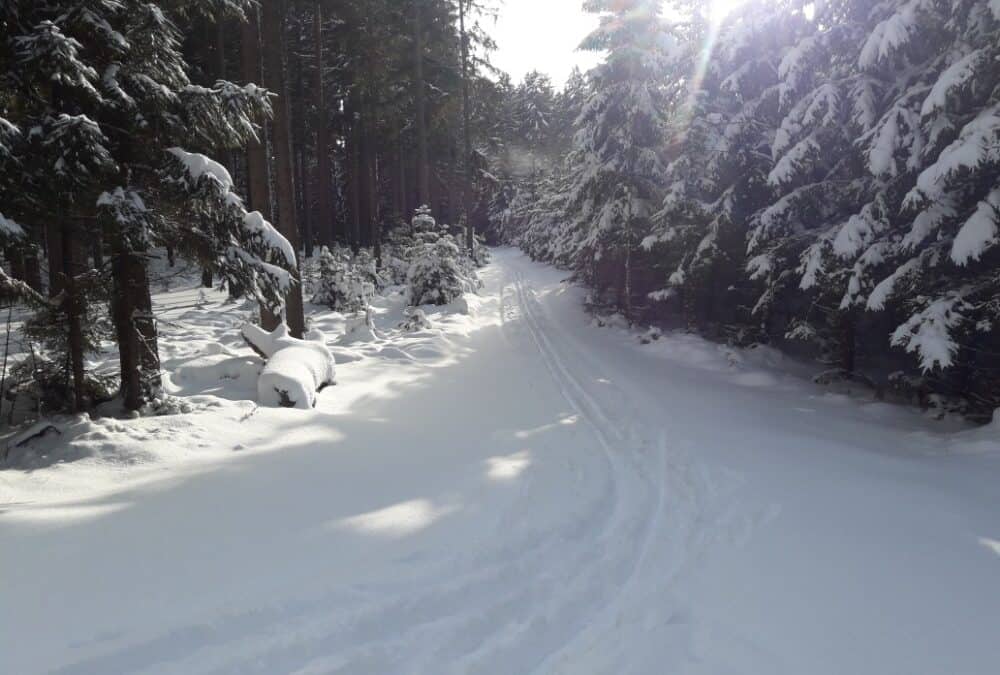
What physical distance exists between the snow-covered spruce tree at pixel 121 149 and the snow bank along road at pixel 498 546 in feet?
5.94

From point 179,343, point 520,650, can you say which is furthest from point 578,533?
point 179,343

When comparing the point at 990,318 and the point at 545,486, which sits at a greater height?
the point at 990,318

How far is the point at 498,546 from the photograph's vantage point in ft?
14.6

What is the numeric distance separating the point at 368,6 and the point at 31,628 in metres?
23.2

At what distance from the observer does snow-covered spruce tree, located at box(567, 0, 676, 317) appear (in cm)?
1625

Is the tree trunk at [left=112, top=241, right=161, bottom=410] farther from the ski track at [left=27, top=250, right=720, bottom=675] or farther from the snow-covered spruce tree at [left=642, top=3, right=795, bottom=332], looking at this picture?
A: the snow-covered spruce tree at [left=642, top=3, right=795, bottom=332]

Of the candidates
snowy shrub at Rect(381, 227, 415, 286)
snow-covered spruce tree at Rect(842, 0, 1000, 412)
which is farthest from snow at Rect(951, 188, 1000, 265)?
snowy shrub at Rect(381, 227, 415, 286)

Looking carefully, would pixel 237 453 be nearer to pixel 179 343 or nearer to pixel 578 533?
pixel 578 533

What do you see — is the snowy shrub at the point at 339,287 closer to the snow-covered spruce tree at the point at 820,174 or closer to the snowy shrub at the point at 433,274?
the snowy shrub at the point at 433,274

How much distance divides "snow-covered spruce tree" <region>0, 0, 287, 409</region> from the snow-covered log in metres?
1.23

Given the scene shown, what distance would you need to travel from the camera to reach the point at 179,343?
11977 millimetres

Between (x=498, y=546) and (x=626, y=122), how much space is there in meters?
14.9

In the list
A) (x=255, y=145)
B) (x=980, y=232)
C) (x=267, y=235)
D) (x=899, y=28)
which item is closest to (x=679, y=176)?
(x=899, y=28)

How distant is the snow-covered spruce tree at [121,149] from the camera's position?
6.07 metres
